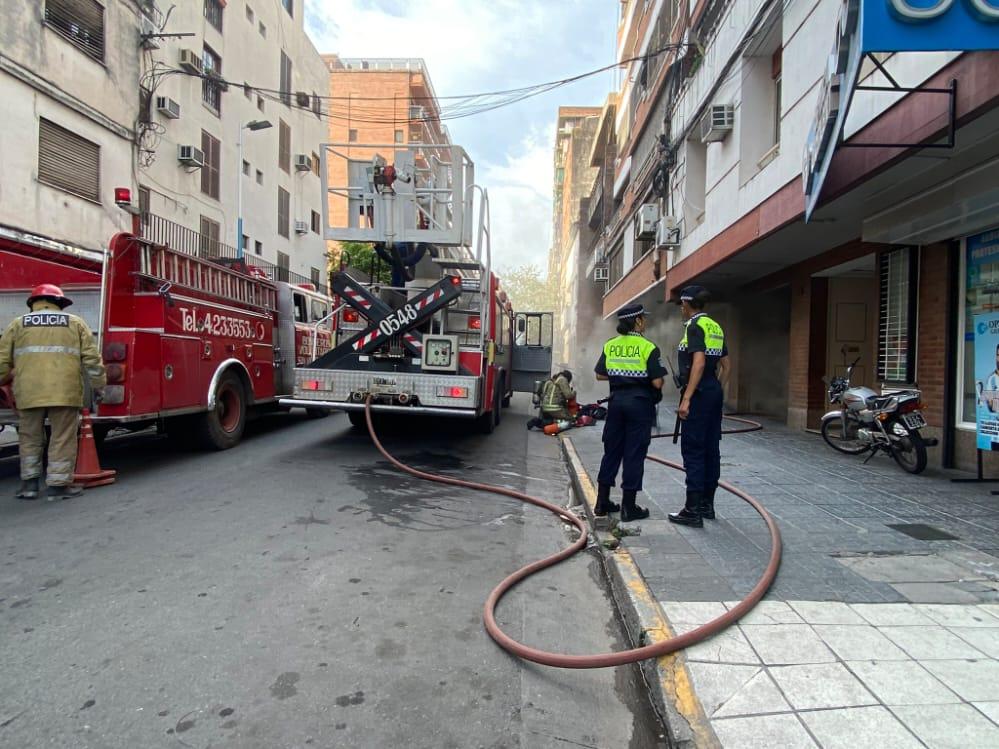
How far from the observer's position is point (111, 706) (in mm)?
2428

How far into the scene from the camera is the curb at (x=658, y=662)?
91.5 inches

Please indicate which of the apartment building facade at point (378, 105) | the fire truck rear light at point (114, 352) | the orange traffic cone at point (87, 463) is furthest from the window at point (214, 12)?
the apartment building facade at point (378, 105)

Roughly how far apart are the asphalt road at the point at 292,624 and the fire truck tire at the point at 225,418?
68.5 inches

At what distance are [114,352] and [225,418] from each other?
219 cm

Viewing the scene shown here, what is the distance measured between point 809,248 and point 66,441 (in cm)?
957

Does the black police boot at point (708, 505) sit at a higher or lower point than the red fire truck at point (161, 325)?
lower

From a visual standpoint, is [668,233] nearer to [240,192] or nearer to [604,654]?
[604,654]

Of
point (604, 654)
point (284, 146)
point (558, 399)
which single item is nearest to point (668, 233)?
point (558, 399)

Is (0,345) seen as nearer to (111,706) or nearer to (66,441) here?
(66,441)

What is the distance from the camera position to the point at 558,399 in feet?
38.4

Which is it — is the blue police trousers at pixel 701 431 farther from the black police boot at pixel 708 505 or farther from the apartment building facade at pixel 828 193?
the apartment building facade at pixel 828 193

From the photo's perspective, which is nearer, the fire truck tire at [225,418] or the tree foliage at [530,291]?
the fire truck tire at [225,418]

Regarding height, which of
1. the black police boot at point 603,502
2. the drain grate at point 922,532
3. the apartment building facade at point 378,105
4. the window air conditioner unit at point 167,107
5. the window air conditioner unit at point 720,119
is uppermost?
the apartment building facade at point 378,105

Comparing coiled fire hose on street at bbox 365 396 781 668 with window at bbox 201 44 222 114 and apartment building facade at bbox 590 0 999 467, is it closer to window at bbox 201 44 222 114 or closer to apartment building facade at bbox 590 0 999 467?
apartment building facade at bbox 590 0 999 467
